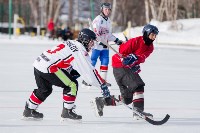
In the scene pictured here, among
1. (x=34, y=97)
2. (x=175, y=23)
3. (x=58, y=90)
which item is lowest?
(x=175, y=23)

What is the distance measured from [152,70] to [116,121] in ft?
25.3

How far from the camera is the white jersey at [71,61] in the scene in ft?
20.2

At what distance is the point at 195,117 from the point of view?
7211mm

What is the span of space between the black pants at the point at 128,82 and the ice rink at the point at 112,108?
257 millimetres

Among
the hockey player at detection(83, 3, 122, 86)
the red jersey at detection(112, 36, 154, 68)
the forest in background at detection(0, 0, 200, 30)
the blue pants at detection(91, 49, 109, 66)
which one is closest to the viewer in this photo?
the red jersey at detection(112, 36, 154, 68)

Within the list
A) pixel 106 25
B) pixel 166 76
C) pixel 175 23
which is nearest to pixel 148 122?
pixel 106 25

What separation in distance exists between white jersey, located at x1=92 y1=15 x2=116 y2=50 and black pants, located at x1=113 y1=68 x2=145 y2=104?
3674 mm

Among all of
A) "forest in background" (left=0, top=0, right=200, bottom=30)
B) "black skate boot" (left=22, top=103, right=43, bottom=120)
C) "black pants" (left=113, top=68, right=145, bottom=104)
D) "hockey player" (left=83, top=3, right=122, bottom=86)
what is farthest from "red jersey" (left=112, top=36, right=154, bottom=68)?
"forest in background" (left=0, top=0, right=200, bottom=30)

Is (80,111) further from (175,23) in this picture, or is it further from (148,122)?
(175,23)

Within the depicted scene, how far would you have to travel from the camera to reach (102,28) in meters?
10.8

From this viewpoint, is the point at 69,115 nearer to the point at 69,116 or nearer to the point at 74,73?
the point at 69,116

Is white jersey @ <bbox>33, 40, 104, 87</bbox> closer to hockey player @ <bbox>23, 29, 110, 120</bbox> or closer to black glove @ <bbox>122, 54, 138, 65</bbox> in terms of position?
hockey player @ <bbox>23, 29, 110, 120</bbox>

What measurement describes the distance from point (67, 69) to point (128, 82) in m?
0.78

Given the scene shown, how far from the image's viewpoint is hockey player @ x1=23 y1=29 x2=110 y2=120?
6.19m
